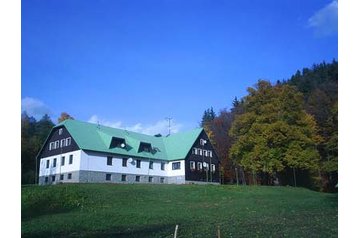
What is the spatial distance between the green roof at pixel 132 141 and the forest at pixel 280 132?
2092 mm

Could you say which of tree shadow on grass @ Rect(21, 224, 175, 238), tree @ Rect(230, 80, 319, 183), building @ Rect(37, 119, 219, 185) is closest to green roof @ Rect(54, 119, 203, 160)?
building @ Rect(37, 119, 219, 185)

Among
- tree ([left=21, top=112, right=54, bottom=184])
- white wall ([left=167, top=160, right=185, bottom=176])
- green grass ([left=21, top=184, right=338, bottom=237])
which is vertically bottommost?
green grass ([left=21, top=184, right=338, bottom=237])

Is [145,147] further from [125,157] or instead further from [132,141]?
[125,157]

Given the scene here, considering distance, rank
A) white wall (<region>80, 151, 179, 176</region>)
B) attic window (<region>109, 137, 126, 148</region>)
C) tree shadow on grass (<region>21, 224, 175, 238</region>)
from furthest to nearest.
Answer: attic window (<region>109, 137, 126, 148</region>)
white wall (<region>80, 151, 179, 176</region>)
tree shadow on grass (<region>21, 224, 175, 238</region>)

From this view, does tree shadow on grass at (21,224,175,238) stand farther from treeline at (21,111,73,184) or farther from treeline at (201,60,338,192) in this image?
treeline at (201,60,338,192)

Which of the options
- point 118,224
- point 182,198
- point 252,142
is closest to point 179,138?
point 252,142

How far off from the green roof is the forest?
2092mm

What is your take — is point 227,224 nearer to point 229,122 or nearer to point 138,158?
point 229,122

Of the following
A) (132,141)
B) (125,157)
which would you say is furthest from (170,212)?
(125,157)

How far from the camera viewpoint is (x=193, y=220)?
889cm

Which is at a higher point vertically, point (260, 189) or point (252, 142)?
point (252, 142)

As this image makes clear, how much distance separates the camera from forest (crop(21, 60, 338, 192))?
7.95 metres

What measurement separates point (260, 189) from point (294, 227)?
896 centimetres

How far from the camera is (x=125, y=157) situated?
21297mm
